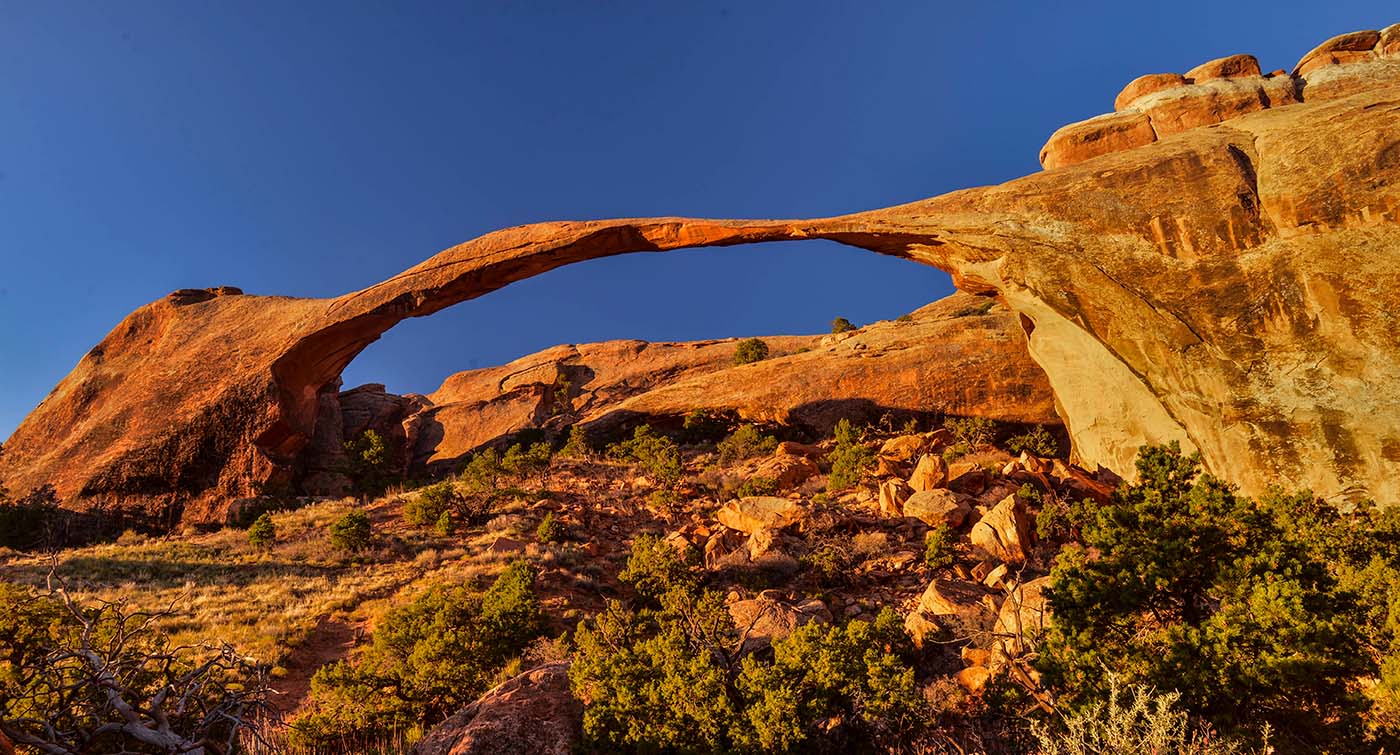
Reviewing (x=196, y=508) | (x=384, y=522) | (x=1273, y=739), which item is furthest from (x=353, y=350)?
(x=1273, y=739)

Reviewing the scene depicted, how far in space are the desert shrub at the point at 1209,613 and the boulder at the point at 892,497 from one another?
6216 millimetres

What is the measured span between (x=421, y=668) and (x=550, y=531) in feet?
22.5

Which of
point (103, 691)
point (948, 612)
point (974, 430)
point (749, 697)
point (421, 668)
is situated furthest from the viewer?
point (974, 430)

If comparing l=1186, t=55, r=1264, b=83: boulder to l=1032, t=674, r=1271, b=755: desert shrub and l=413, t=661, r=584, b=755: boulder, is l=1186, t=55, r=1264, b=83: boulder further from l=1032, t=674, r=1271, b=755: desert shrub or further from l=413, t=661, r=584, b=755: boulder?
l=413, t=661, r=584, b=755: boulder

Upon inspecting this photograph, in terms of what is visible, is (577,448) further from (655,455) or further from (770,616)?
(770,616)

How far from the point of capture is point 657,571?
11.9 meters

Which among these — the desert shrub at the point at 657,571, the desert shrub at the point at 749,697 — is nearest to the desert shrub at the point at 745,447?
the desert shrub at the point at 657,571

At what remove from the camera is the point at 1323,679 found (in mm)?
5703

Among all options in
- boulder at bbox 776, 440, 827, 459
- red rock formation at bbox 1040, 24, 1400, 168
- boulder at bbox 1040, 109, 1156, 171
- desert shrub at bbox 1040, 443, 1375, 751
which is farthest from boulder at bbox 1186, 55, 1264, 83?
boulder at bbox 776, 440, 827, 459

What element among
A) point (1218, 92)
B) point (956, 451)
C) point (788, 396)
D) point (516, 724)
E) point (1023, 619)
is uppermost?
point (1218, 92)

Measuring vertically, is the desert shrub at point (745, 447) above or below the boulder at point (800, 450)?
above

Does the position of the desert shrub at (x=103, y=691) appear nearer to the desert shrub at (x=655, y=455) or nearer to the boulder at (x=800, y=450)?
the desert shrub at (x=655, y=455)

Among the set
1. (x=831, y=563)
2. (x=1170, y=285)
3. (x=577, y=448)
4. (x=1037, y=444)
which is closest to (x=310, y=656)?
(x=831, y=563)

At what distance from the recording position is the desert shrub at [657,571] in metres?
11.7
